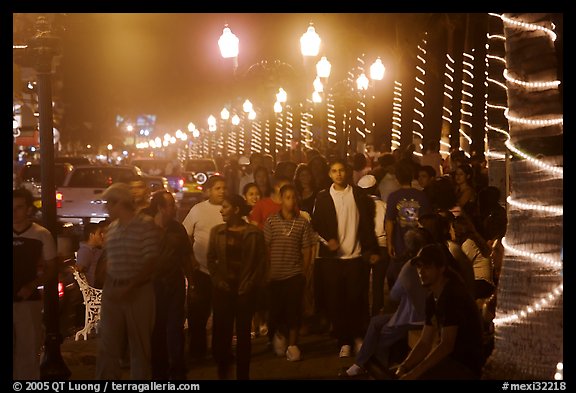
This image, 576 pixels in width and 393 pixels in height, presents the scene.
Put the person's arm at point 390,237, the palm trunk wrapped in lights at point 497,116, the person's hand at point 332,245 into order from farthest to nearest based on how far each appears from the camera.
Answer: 1. the palm trunk wrapped in lights at point 497,116
2. the person's arm at point 390,237
3. the person's hand at point 332,245

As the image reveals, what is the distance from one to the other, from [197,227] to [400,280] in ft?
9.17

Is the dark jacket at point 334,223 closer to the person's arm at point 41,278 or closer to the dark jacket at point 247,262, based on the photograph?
the dark jacket at point 247,262

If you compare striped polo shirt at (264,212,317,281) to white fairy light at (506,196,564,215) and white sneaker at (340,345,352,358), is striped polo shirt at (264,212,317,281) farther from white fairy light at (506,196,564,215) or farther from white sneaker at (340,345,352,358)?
white fairy light at (506,196,564,215)

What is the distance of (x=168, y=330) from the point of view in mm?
9750

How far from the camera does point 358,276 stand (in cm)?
1153

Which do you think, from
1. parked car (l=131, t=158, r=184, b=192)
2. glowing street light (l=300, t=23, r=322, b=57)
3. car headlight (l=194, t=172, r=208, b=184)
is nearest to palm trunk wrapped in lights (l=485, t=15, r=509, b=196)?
glowing street light (l=300, t=23, r=322, b=57)

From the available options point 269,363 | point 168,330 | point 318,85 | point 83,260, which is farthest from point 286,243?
point 318,85

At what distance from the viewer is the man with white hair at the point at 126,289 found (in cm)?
877

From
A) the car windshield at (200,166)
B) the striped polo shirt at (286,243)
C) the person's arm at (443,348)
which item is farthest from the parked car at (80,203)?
the person's arm at (443,348)

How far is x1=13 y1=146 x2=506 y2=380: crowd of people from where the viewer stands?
8.59m

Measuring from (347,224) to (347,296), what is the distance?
0.79 m

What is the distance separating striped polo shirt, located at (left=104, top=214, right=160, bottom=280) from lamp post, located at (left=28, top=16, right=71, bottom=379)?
1.14 metres

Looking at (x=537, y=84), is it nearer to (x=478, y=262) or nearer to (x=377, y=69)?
(x=478, y=262)

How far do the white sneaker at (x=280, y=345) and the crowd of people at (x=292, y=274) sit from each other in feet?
0.04
